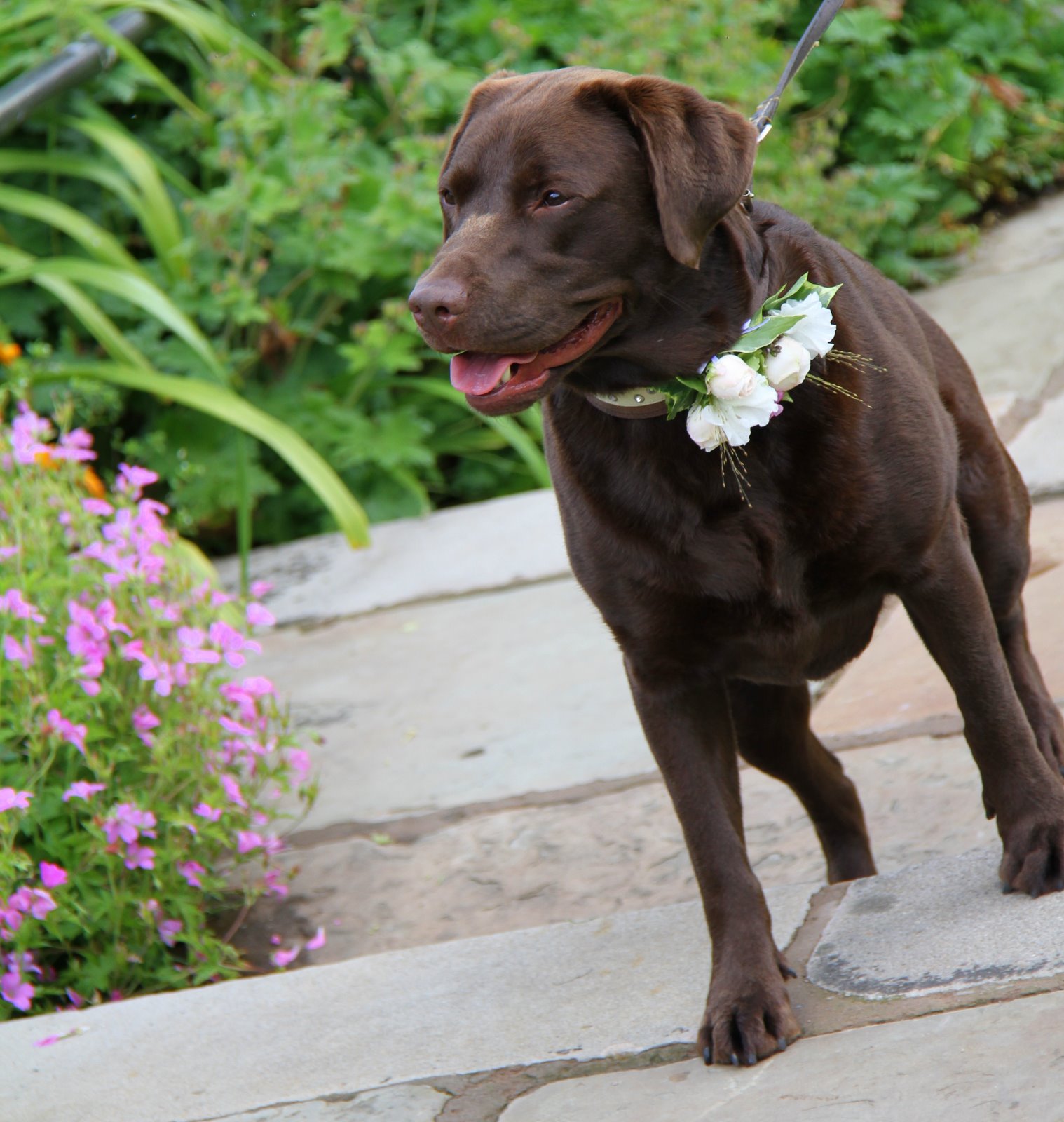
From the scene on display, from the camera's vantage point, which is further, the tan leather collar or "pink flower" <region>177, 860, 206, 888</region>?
"pink flower" <region>177, 860, 206, 888</region>

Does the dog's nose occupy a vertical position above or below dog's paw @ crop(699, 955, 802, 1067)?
above

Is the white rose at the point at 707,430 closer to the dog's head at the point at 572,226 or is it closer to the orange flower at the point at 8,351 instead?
the dog's head at the point at 572,226

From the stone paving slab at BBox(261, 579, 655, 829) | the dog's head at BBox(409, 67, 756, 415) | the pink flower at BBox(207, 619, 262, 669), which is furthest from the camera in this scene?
the stone paving slab at BBox(261, 579, 655, 829)

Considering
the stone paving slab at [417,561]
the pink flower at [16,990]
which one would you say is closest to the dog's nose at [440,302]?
the pink flower at [16,990]

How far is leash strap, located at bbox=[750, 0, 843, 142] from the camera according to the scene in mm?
2475

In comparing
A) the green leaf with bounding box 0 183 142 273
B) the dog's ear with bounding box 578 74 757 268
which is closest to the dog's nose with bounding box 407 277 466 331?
the dog's ear with bounding box 578 74 757 268

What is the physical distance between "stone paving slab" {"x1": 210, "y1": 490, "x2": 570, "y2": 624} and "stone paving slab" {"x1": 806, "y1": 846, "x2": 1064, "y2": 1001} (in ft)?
7.63

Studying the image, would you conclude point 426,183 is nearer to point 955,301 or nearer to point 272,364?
point 272,364

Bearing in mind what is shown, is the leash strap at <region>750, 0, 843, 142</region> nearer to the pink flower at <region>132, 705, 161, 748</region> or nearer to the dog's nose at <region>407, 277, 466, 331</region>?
the dog's nose at <region>407, 277, 466, 331</region>

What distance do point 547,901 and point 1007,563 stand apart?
118 cm

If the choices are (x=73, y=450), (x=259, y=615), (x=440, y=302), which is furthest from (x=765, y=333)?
(x=73, y=450)

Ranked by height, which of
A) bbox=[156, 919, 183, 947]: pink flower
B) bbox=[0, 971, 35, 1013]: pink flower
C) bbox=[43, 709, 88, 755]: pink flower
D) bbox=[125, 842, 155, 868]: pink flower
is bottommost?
bbox=[156, 919, 183, 947]: pink flower

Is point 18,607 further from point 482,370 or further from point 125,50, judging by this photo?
point 125,50

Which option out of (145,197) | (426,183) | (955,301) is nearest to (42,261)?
(145,197)
